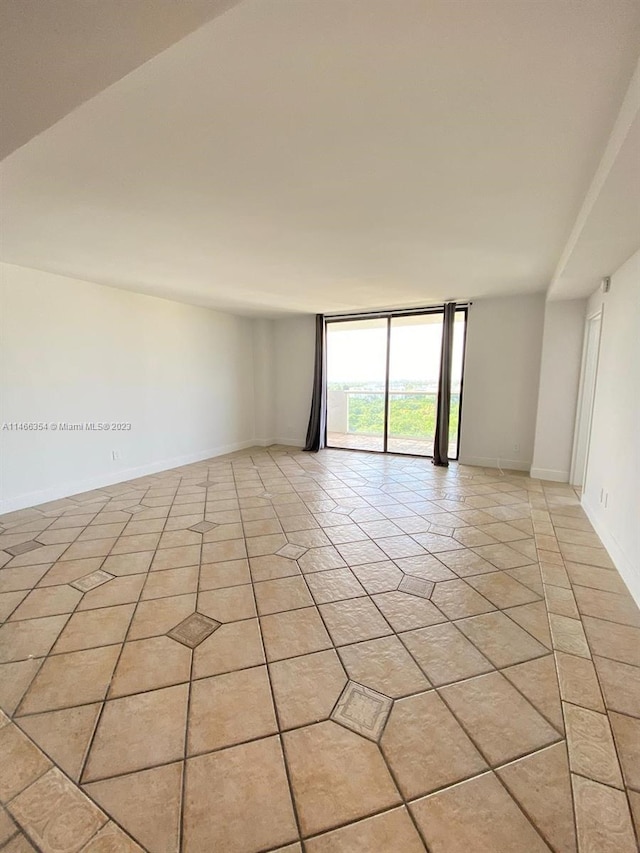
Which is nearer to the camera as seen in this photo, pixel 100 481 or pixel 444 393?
pixel 100 481

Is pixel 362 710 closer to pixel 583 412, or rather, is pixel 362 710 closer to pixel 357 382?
pixel 583 412

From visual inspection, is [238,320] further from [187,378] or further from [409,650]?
[409,650]

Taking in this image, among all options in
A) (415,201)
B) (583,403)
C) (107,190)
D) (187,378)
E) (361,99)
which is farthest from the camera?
(187,378)

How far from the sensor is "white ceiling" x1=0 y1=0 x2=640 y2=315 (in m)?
1.02

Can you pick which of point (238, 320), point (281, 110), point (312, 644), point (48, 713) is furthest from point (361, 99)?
point (238, 320)

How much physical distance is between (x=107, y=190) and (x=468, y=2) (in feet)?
5.76

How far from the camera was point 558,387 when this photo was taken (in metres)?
4.24

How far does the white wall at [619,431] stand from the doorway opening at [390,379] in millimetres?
2082

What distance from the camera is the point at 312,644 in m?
1.70

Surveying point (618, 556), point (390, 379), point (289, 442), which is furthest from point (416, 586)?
point (289, 442)

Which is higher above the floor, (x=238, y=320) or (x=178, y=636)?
(x=238, y=320)

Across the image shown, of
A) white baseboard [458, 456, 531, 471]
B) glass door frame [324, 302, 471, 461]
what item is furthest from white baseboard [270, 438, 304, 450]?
white baseboard [458, 456, 531, 471]

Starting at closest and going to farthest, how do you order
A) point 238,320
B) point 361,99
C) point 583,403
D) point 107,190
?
point 361,99
point 107,190
point 583,403
point 238,320

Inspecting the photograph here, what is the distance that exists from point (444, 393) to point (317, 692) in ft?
13.9
